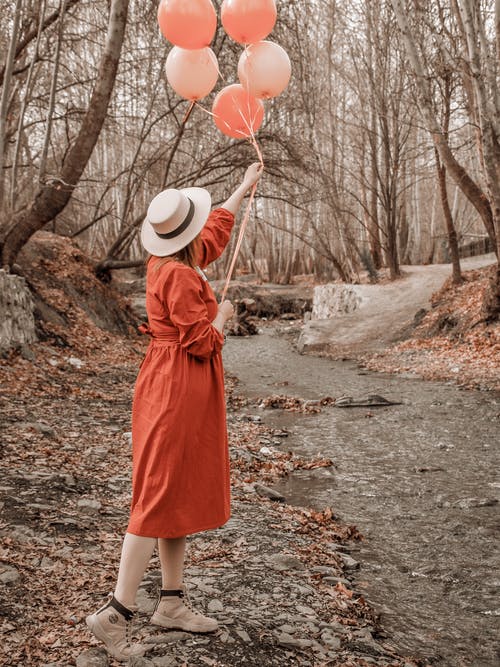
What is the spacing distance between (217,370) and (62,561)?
1372 millimetres

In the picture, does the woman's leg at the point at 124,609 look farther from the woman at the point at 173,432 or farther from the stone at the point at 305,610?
the stone at the point at 305,610

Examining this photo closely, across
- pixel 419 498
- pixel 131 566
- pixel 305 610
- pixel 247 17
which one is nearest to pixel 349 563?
pixel 305 610

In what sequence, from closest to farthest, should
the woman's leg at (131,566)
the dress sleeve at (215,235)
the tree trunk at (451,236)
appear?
the woman's leg at (131,566), the dress sleeve at (215,235), the tree trunk at (451,236)

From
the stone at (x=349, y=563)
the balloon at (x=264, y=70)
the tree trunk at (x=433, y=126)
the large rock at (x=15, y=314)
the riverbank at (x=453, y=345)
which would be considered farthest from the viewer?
the tree trunk at (x=433, y=126)

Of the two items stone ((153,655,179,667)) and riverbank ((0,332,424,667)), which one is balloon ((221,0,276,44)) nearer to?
riverbank ((0,332,424,667))

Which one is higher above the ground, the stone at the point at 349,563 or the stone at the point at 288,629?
the stone at the point at 288,629

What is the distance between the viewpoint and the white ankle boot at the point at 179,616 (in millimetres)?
2557

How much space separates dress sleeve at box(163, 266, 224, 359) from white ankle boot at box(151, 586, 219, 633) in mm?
1035

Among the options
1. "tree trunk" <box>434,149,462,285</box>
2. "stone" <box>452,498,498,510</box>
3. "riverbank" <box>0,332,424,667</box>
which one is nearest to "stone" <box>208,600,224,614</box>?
"riverbank" <box>0,332,424,667</box>

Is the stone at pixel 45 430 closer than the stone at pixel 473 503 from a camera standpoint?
No

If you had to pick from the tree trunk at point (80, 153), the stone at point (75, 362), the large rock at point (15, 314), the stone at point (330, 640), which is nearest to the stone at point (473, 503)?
the stone at point (330, 640)

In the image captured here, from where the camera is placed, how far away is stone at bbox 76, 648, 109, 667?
7.64 ft

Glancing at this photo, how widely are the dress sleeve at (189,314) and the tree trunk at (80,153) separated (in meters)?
6.65

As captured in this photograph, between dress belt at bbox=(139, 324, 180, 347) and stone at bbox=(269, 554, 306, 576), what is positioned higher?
dress belt at bbox=(139, 324, 180, 347)
